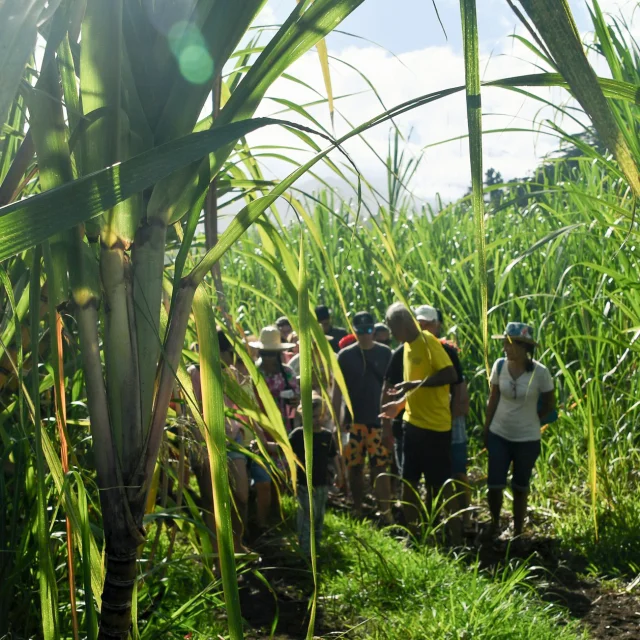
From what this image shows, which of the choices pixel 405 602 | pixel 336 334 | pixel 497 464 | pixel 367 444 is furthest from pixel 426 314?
pixel 336 334

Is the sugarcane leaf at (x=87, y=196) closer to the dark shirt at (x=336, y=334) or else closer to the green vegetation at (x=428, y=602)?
the green vegetation at (x=428, y=602)

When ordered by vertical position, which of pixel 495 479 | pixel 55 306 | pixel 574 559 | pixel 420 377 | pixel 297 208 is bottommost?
pixel 574 559

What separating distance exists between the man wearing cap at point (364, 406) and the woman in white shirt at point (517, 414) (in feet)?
3.23

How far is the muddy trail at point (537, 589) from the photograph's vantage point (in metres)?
3.99

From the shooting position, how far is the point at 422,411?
5.66 metres

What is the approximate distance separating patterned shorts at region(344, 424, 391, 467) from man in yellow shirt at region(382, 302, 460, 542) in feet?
2.56

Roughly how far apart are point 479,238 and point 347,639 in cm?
300

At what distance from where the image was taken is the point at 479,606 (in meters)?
3.71

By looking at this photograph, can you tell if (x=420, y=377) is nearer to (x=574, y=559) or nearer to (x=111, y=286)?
(x=574, y=559)

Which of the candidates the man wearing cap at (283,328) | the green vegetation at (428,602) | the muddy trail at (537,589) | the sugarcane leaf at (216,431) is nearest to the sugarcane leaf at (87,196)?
the sugarcane leaf at (216,431)

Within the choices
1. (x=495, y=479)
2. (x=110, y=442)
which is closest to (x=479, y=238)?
(x=110, y=442)

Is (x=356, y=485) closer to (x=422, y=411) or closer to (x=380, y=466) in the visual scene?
(x=380, y=466)

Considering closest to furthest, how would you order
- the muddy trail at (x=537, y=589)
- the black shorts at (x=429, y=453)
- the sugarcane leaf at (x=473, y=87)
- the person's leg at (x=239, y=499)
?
the sugarcane leaf at (x=473, y=87)
the muddy trail at (x=537, y=589)
the person's leg at (x=239, y=499)
the black shorts at (x=429, y=453)

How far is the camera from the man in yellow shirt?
5.50m
